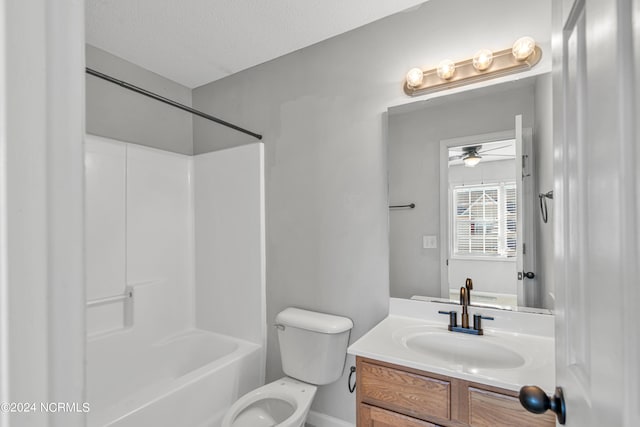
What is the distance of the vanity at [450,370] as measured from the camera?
117cm

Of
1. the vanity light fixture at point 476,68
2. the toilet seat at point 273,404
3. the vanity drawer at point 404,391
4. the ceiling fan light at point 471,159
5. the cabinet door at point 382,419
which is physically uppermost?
the vanity light fixture at point 476,68

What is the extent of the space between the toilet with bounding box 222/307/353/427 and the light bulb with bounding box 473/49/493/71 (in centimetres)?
155

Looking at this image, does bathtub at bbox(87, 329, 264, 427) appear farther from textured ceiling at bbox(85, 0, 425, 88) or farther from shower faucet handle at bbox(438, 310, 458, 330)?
textured ceiling at bbox(85, 0, 425, 88)

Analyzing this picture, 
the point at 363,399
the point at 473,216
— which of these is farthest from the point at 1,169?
the point at 473,216

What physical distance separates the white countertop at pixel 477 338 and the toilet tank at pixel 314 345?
32 centimetres

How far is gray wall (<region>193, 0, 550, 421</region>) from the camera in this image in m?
1.78

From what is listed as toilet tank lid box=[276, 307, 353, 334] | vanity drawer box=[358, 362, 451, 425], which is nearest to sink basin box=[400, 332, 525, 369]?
vanity drawer box=[358, 362, 451, 425]

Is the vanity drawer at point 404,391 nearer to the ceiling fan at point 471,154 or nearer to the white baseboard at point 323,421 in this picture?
the white baseboard at point 323,421

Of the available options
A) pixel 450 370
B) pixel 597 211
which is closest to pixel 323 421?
pixel 450 370

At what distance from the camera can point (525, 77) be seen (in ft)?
5.05

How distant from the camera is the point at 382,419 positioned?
1.38 metres

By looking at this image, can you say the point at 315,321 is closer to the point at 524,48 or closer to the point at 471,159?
the point at 471,159

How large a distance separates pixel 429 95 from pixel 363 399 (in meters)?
1.56

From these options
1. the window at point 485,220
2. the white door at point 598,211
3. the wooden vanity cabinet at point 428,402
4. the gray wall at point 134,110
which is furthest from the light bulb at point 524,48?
the gray wall at point 134,110
